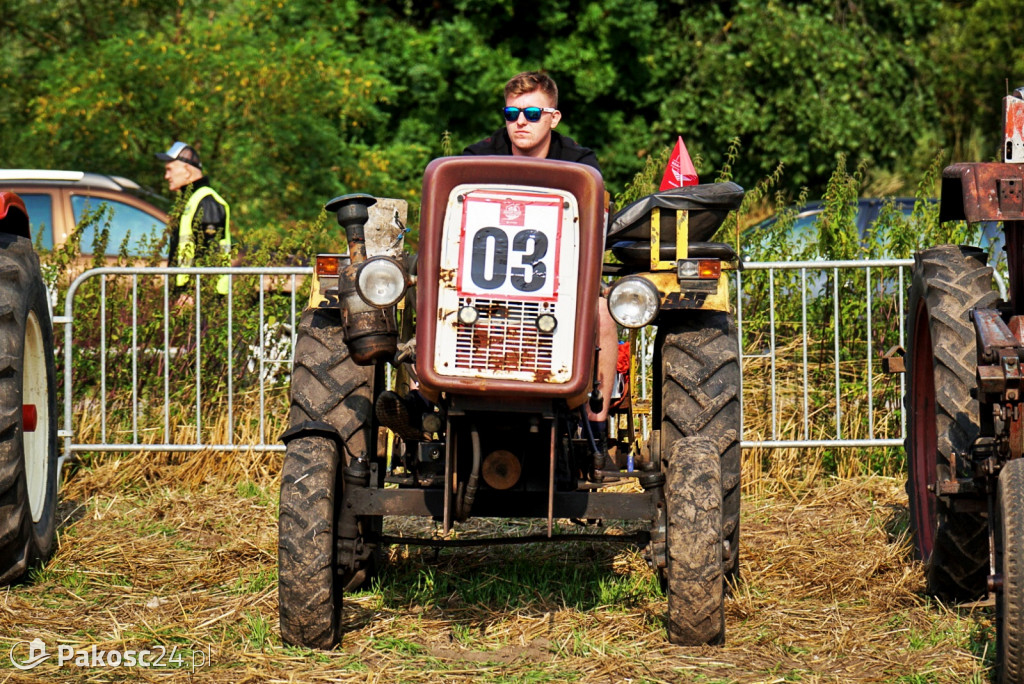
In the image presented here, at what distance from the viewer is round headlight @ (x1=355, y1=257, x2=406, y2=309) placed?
4.38 meters

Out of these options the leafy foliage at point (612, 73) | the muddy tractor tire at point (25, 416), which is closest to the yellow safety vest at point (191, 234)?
the muddy tractor tire at point (25, 416)

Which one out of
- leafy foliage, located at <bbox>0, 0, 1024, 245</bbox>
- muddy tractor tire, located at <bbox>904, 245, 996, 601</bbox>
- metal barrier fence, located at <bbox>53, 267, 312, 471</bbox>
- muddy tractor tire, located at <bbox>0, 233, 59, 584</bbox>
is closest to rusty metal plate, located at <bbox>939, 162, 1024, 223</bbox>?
muddy tractor tire, located at <bbox>904, 245, 996, 601</bbox>

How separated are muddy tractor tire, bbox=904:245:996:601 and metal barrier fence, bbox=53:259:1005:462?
222cm

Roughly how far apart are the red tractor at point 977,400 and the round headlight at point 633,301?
103 cm

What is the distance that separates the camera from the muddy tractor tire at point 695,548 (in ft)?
14.6

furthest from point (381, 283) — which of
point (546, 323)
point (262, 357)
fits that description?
point (262, 357)

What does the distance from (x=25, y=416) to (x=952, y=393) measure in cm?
370

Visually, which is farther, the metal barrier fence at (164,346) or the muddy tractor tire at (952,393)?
the metal barrier fence at (164,346)

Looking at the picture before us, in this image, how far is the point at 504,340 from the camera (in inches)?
168

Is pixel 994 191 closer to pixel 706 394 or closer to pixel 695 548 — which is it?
pixel 706 394

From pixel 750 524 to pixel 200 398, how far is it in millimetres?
3218

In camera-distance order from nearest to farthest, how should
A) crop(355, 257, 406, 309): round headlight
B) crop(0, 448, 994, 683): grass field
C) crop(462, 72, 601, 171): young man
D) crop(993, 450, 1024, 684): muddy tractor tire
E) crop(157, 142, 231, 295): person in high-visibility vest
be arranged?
crop(993, 450, 1024, 684): muddy tractor tire, crop(355, 257, 406, 309): round headlight, crop(0, 448, 994, 683): grass field, crop(462, 72, 601, 171): young man, crop(157, 142, 231, 295): person in high-visibility vest

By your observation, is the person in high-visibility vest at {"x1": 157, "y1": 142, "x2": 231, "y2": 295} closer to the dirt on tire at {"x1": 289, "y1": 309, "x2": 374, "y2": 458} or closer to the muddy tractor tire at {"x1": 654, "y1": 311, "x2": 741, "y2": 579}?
the dirt on tire at {"x1": 289, "y1": 309, "x2": 374, "y2": 458}

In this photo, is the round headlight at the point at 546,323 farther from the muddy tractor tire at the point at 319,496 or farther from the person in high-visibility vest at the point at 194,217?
the person in high-visibility vest at the point at 194,217
